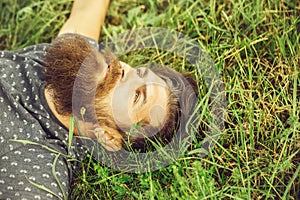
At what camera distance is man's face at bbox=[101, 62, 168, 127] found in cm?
223

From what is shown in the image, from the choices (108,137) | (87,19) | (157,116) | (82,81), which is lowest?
(108,137)

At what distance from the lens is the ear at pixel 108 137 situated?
7.51 ft

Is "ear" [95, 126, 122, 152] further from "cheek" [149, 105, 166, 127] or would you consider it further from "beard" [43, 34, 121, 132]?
"cheek" [149, 105, 166, 127]

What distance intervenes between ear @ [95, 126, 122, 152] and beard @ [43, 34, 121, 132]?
0.03m

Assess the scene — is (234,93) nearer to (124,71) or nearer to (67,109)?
(124,71)

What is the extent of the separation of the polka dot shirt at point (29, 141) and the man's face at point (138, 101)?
264mm

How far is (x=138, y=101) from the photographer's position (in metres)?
2.24

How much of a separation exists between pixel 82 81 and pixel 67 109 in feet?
0.46

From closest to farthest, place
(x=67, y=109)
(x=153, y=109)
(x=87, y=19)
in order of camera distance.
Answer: (x=153, y=109) → (x=67, y=109) → (x=87, y=19)

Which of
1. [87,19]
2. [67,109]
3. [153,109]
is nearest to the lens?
[153,109]

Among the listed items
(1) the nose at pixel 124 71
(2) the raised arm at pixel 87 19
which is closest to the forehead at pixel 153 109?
(1) the nose at pixel 124 71

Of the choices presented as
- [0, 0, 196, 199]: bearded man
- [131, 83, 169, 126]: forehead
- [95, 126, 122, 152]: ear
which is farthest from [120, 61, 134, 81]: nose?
[95, 126, 122, 152]: ear

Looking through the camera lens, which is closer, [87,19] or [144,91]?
[144,91]

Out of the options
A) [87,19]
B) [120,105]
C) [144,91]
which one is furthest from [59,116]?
[87,19]
